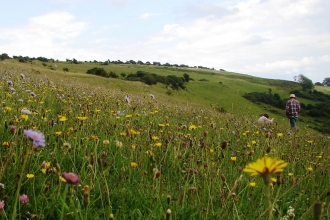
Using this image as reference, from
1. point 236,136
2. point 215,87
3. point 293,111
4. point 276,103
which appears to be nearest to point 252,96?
point 276,103

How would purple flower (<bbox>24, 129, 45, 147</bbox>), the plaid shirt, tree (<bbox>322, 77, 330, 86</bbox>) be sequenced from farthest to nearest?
tree (<bbox>322, 77, 330, 86</bbox>) → the plaid shirt → purple flower (<bbox>24, 129, 45, 147</bbox>)

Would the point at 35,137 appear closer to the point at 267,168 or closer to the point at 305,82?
the point at 267,168

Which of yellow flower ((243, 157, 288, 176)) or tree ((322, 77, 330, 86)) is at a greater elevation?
tree ((322, 77, 330, 86))

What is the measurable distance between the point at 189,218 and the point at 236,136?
3.15 m

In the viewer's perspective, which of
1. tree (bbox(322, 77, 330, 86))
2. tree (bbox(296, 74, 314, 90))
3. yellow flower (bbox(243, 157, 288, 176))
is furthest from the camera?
tree (bbox(322, 77, 330, 86))

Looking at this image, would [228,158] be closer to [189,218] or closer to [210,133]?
[210,133]

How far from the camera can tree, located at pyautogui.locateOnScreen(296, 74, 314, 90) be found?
371 ft

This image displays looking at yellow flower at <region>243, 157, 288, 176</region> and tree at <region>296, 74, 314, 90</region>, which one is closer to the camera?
yellow flower at <region>243, 157, 288, 176</region>

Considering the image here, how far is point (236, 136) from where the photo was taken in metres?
5.00

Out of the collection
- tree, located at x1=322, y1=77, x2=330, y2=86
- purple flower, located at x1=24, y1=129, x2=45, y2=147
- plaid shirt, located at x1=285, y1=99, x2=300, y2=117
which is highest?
tree, located at x1=322, y1=77, x2=330, y2=86

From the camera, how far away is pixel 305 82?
120938 mm

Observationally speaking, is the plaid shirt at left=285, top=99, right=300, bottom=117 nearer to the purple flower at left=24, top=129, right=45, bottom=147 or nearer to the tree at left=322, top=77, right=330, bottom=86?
the purple flower at left=24, top=129, right=45, bottom=147

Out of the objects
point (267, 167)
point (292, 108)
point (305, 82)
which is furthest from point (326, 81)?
point (267, 167)

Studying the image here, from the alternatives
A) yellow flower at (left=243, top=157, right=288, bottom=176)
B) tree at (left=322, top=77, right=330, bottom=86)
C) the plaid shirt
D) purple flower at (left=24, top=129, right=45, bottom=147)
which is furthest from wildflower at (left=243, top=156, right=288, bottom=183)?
tree at (left=322, top=77, right=330, bottom=86)
